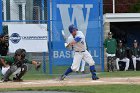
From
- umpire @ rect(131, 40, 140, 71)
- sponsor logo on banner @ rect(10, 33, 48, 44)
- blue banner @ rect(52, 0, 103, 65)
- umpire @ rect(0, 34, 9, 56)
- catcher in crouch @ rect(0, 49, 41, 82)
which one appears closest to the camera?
catcher in crouch @ rect(0, 49, 41, 82)

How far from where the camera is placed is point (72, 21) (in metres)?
21.7

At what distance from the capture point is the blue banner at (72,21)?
2158cm

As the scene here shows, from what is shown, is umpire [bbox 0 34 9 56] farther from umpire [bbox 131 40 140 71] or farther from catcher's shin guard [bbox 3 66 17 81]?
umpire [bbox 131 40 140 71]

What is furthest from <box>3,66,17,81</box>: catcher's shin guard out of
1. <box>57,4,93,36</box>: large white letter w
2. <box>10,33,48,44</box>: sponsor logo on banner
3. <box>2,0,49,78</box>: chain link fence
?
<box>57,4,93,36</box>: large white letter w

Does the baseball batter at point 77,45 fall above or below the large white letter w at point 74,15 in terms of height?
below

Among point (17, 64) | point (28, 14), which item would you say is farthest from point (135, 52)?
point (17, 64)

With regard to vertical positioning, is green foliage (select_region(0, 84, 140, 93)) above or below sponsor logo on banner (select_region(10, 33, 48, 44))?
below

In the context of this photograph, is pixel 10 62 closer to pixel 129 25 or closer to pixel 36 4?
pixel 36 4

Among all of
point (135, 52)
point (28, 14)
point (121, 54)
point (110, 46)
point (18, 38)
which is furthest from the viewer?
point (135, 52)

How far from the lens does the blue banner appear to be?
70.8 ft

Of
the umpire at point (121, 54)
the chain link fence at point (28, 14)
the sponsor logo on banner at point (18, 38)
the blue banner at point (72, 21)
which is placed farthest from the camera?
the umpire at point (121, 54)

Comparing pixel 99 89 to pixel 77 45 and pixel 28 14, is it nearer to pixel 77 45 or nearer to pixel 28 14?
pixel 77 45

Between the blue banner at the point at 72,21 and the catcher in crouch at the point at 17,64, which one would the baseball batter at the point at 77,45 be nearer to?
the catcher in crouch at the point at 17,64

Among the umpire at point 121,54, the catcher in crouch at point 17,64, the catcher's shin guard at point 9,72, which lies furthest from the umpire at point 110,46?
the catcher's shin guard at point 9,72
